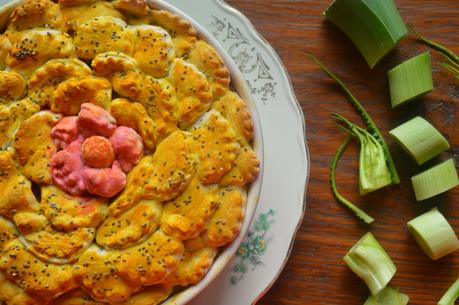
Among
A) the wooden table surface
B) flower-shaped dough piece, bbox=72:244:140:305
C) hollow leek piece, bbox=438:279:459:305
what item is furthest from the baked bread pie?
hollow leek piece, bbox=438:279:459:305

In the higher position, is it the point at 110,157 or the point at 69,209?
the point at 110,157

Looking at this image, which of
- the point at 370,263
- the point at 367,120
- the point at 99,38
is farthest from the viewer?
the point at 367,120

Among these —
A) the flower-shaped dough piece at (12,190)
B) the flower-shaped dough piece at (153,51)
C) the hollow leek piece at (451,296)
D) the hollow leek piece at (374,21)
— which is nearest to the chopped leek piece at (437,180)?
the hollow leek piece at (451,296)

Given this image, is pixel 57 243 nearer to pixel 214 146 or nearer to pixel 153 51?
pixel 214 146

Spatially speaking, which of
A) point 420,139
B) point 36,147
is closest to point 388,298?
point 420,139

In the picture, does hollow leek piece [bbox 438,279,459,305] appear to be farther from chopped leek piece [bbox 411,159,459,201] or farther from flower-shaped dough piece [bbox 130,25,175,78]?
flower-shaped dough piece [bbox 130,25,175,78]

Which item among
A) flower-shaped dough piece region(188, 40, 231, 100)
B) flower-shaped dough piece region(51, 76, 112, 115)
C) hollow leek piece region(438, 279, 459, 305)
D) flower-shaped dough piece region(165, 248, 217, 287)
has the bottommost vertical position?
hollow leek piece region(438, 279, 459, 305)

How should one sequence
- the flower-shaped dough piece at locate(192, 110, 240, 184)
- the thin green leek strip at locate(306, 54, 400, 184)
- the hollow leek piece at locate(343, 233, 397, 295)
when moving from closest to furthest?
the flower-shaped dough piece at locate(192, 110, 240, 184), the hollow leek piece at locate(343, 233, 397, 295), the thin green leek strip at locate(306, 54, 400, 184)
